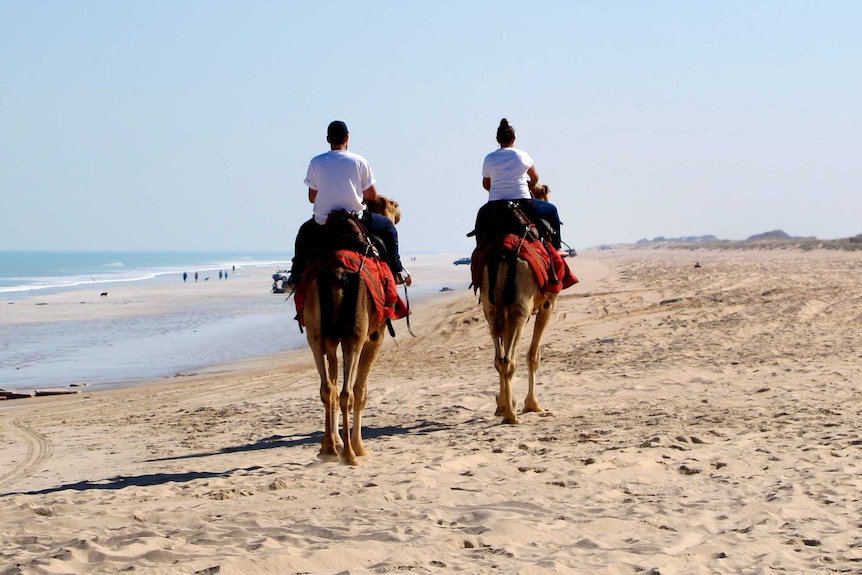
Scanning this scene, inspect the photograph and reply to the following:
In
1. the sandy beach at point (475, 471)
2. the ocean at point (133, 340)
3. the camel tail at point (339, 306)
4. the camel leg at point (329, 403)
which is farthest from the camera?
the ocean at point (133, 340)

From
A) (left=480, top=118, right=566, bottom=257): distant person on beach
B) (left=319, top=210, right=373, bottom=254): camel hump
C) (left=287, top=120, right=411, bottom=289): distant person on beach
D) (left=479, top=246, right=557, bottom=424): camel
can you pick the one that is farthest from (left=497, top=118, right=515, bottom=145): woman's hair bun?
(left=319, top=210, right=373, bottom=254): camel hump

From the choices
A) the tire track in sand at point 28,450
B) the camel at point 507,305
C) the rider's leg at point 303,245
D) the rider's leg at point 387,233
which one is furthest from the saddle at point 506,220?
the tire track in sand at point 28,450

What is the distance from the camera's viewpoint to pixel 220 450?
33.5 feet

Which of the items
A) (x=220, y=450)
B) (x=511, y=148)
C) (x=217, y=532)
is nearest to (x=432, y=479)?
(x=217, y=532)

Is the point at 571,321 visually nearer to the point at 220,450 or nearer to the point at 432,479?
the point at 220,450

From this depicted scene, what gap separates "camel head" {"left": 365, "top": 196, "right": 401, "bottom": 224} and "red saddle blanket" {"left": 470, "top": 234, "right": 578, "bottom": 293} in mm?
981

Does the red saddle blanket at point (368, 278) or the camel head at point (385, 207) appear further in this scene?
the camel head at point (385, 207)

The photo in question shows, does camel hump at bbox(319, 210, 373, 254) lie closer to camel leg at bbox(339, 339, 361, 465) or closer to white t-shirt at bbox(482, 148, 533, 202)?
camel leg at bbox(339, 339, 361, 465)

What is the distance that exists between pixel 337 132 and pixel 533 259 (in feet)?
9.14

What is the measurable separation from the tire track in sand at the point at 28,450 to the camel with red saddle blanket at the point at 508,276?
4826 mm

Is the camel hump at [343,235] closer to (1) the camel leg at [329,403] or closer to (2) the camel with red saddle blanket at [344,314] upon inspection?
(2) the camel with red saddle blanket at [344,314]

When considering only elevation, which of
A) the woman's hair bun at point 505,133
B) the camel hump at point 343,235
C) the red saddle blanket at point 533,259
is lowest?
the red saddle blanket at point 533,259

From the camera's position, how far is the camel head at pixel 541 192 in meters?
13.0

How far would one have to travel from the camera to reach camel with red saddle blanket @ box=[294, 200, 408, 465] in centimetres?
875
